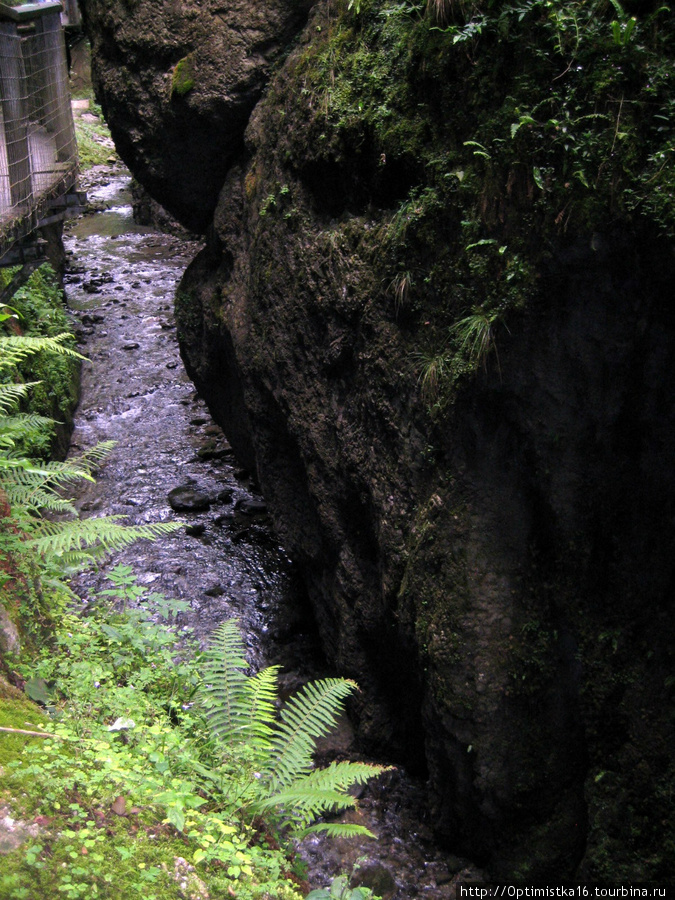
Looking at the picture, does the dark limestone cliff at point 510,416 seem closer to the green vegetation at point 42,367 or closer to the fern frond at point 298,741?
the fern frond at point 298,741


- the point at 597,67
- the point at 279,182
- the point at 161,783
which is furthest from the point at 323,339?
the point at 161,783

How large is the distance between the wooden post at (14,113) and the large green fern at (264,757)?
5.98m

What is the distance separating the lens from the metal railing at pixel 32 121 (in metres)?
7.19

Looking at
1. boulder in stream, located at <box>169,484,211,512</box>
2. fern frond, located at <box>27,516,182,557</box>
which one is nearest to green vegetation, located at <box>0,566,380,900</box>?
fern frond, located at <box>27,516,182,557</box>

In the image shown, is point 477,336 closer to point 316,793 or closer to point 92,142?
point 316,793

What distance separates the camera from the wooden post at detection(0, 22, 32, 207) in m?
7.12

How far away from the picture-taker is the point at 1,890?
197 centimetres

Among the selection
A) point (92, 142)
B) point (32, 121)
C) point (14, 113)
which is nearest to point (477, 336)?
point (14, 113)

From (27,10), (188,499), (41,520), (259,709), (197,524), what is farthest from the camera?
(188,499)

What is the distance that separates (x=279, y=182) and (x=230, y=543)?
158 inches

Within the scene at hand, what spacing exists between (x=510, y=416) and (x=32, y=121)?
861cm

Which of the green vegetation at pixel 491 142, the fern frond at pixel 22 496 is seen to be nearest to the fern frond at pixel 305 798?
the green vegetation at pixel 491 142

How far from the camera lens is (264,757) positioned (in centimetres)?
338

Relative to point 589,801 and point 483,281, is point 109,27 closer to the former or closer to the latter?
point 483,281
